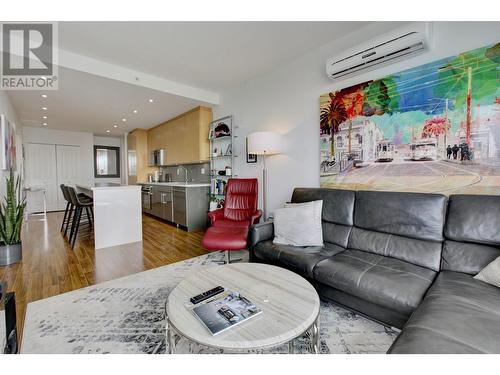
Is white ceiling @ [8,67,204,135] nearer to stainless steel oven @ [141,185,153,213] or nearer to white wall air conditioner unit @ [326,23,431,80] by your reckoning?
stainless steel oven @ [141,185,153,213]

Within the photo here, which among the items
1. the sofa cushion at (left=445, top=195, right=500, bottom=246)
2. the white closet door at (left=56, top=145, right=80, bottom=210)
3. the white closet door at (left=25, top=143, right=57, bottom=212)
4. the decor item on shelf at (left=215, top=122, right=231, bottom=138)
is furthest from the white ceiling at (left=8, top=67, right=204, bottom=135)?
the sofa cushion at (left=445, top=195, right=500, bottom=246)

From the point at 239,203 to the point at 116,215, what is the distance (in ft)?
6.31

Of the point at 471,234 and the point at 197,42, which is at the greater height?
the point at 197,42

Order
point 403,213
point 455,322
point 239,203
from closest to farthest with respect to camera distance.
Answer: point 455,322 → point 403,213 → point 239,203

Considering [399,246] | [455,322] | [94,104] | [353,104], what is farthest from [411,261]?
[94,104]

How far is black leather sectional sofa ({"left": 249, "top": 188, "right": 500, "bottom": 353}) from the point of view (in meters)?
0.99

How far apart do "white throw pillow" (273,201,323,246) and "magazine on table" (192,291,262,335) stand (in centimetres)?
103

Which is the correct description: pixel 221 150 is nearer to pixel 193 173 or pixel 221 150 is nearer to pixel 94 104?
pixel 193 173

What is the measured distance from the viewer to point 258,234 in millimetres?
2340

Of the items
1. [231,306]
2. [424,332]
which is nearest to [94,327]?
[231,306]

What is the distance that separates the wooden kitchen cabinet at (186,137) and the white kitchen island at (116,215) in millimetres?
1424

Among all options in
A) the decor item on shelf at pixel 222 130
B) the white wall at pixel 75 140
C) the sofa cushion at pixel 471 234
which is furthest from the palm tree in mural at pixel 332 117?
the white wall at pixel 75 140

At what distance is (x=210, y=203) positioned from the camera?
4441mm
